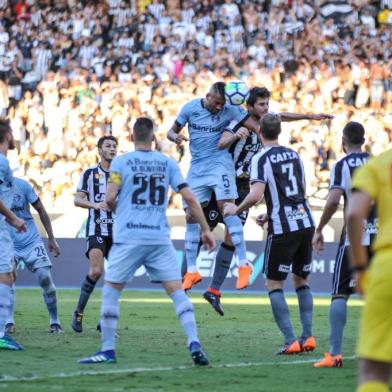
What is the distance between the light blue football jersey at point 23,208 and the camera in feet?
47.9

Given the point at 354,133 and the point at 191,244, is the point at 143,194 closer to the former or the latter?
the point at 354,133

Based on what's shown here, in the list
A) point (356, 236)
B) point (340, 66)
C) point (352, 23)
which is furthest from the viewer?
point (352, 23)

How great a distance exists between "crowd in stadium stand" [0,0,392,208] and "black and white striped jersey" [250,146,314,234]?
41.7 ft

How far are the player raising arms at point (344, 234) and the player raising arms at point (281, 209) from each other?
3.23 feet

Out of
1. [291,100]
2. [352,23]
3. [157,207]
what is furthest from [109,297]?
[352,23]

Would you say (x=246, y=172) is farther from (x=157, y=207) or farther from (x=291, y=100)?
(x=291, y=100)

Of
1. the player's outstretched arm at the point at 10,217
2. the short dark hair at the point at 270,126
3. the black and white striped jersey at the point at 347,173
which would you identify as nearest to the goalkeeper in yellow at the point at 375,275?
the black and white striped jersey at the point at 347,173

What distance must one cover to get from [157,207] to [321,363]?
210 cm

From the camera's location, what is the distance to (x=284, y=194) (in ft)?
39.3

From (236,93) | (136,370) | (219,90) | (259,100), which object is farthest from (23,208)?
(136,370)

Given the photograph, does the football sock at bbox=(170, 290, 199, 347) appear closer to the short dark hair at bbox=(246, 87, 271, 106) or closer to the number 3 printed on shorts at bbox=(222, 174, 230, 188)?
the short dark hair at bbox=(246, 87, 271, 106)

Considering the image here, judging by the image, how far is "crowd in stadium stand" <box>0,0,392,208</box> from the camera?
27.6 metres

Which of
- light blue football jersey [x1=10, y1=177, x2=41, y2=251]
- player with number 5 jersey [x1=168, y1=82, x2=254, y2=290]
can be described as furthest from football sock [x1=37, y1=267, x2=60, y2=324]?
player with number 5 jersey [x1=168, y1=82, x2=254, y2=290]

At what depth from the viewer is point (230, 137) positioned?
14680 mm
